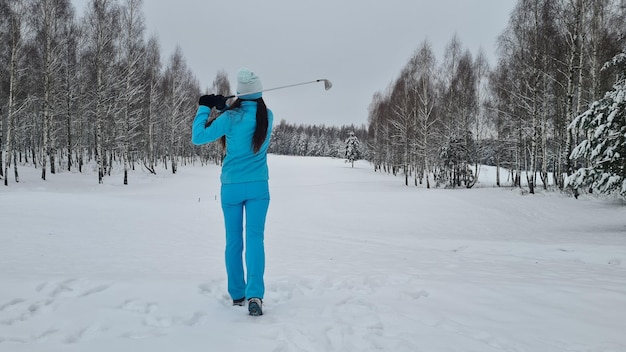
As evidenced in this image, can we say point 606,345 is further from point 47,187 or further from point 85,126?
point 85,126

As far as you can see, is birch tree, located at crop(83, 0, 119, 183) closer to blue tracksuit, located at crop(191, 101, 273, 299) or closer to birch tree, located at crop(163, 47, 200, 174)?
birch tree, located at crop(163, 47, 200, 174)

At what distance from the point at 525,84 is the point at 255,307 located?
73.9 ft

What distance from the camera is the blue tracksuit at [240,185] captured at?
2809mm

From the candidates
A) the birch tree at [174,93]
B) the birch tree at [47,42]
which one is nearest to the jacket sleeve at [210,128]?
the birch tree at [47,42]

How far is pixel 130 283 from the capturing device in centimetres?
311

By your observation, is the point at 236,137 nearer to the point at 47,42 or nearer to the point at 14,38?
the point at 14,38

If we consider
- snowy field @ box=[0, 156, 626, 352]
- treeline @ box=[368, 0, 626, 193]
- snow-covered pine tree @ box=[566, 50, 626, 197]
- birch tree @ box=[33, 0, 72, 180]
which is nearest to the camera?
snowy field @ box=[0, 156, 626, 352]

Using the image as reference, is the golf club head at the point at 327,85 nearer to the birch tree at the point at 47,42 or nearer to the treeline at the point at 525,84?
the treeline at the point at 525,84

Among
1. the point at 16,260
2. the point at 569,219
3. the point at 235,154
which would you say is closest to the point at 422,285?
the point at 235,154

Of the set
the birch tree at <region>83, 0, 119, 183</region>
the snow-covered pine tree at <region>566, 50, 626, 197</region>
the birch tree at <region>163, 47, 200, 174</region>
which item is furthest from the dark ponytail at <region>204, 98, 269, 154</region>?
the birch tree at <region>163, 47, 200, 174</region>

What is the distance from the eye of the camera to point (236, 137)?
2.86 metres

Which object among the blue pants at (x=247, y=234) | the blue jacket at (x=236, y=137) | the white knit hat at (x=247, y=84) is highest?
the white knit hat at (x=247, y=84)

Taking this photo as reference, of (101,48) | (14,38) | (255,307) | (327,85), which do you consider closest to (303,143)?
(101,48)

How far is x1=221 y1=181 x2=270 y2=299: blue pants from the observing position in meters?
2.78
